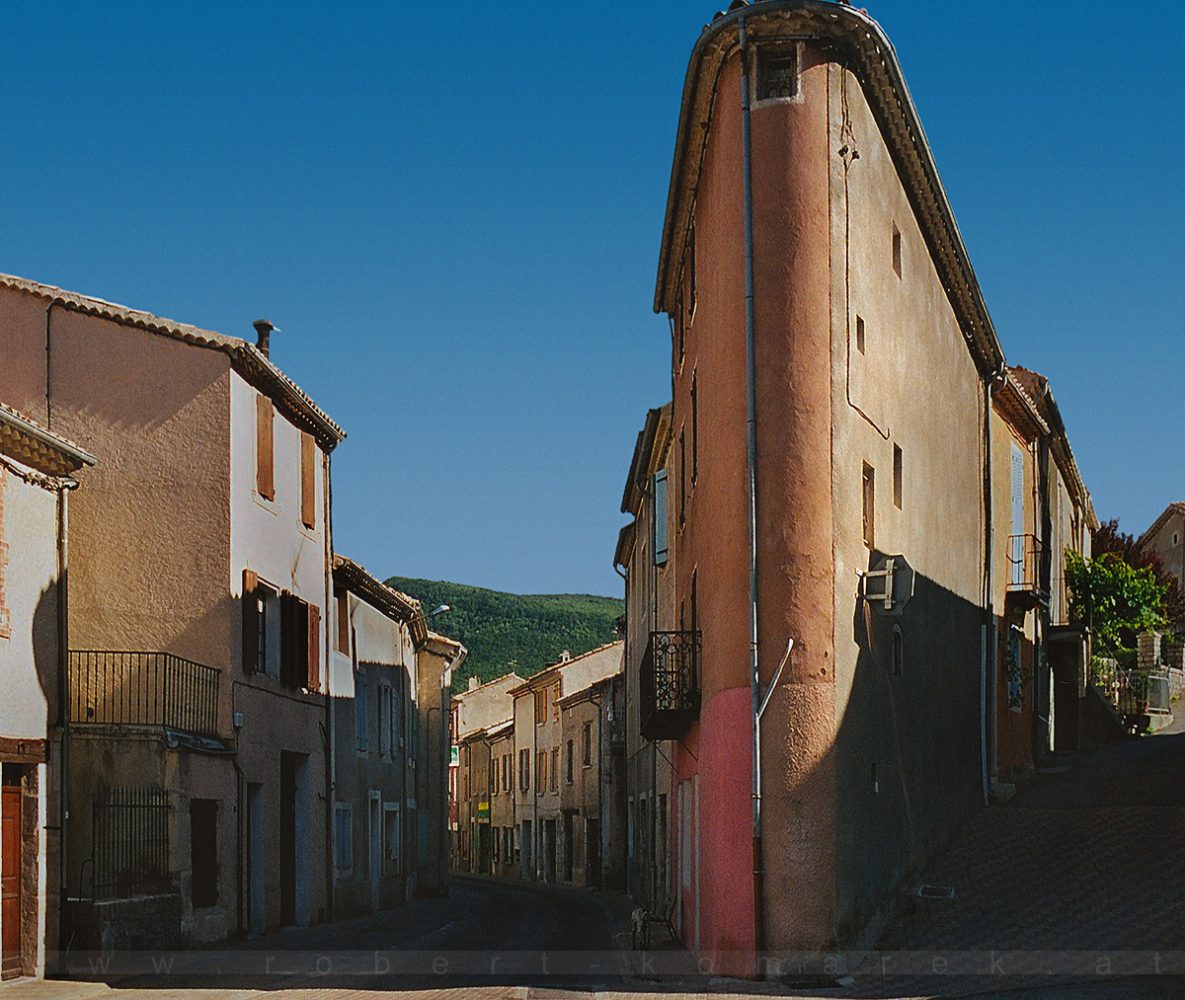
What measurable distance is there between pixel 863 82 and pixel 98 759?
1279 centimetres

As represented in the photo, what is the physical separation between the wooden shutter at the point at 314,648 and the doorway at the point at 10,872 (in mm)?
9774

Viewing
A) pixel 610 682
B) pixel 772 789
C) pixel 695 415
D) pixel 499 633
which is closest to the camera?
pixel 772 789

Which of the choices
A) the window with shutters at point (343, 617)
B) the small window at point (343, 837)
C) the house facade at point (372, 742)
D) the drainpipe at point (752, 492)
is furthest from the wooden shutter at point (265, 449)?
the drainpipe at point (752, 492)

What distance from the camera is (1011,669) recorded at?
1254 inches

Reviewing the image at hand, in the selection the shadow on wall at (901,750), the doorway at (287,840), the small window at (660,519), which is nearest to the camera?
the shadow on wall at (901,750)

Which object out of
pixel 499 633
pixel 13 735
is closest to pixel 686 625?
pixel 13 735

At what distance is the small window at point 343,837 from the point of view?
1233 inches

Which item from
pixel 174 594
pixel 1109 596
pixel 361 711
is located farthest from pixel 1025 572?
pixel 174 594

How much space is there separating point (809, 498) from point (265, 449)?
1150cm

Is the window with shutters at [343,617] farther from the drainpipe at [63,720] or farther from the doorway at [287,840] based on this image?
the drainpipe at [63,720]

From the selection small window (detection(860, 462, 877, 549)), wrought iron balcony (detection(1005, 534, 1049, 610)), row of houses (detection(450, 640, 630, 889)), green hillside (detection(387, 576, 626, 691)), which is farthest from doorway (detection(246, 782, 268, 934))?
green hillside (detection(387, 576, 626, 691))

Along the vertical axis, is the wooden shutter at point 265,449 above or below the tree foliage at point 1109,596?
above

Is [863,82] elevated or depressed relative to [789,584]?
elevated

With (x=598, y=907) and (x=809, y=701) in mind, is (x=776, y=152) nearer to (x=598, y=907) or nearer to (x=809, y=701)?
(x=809, y=701)
